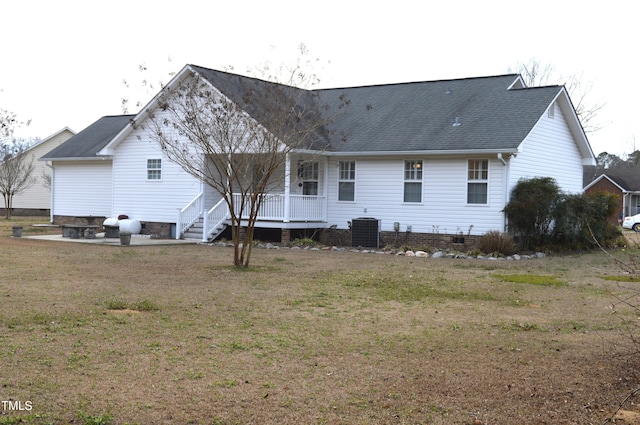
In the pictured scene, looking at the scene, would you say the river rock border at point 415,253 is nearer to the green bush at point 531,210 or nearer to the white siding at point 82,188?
the green bush at point 531,210

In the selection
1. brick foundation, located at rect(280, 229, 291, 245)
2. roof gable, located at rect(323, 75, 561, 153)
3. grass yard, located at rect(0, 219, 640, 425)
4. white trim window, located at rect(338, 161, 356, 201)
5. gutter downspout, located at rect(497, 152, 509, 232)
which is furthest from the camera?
white trim window, located at rect(338, 161, 356, 201)

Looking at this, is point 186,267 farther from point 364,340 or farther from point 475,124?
→ point 475,124

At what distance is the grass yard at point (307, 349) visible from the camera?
5.66m

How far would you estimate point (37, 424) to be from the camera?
515 cm

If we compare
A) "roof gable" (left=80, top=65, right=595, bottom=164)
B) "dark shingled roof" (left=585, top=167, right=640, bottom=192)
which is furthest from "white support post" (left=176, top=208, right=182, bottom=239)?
"dark shingled roof" (left=585, top=167, right=640, bottom=192)

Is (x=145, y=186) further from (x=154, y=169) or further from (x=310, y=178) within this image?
(x=310, y=178)

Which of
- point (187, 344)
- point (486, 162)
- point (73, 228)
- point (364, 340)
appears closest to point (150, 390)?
point (187, 344)

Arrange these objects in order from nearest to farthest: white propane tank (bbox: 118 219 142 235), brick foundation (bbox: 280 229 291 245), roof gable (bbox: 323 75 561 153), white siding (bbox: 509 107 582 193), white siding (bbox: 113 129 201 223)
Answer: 1. roof gable (bbox: 323 75 561 153)
2. white siding (bbox: 509 107 582 193)
3. brick foundation (bbox: 280 229 291 245)
4. white siding (bbox: 113 129 201 223)
5. white propane tank (bbox: 118 219 142 235)

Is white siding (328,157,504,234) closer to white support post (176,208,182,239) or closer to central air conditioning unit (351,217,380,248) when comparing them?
central air conditioning unit (351,217,380,248)

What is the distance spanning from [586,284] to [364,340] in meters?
7.11

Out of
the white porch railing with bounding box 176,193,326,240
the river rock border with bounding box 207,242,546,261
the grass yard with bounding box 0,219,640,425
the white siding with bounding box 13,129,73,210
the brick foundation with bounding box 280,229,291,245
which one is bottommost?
the grass yard with bounding box 0,219,640,425

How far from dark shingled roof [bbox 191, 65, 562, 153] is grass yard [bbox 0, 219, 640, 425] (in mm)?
8032

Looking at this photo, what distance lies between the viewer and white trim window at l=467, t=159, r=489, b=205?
2130 centimetres

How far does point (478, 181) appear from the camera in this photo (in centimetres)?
2141
